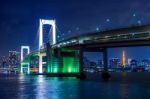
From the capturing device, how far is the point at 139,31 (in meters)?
67.6

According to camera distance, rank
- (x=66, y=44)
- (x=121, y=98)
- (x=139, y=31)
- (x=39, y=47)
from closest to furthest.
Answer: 1. (x=121, y=98)
2. (x=139, y=31)
3. (x=66, y=44)
4. (x=39, y=47)

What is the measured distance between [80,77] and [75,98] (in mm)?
57586

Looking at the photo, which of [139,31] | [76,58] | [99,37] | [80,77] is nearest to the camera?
[139,31]

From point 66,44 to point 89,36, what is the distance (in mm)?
18121

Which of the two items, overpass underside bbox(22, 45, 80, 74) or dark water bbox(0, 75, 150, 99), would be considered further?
overpass underside bbox(22, 45, 80, 74)

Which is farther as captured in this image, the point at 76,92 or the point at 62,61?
the point at 62,61

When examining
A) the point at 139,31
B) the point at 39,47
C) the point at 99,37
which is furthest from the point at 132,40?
the point at 39,47

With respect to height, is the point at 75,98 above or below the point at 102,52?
below

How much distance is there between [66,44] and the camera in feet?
338

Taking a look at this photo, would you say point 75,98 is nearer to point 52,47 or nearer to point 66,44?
point 66,44

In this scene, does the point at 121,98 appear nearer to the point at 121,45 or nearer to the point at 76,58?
the point at 121,45

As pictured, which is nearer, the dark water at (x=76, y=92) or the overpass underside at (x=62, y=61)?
the dark water at (x=76, y=92)

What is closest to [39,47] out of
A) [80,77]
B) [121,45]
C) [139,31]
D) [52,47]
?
[52,47]

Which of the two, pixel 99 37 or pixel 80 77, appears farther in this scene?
pixel 80 77
